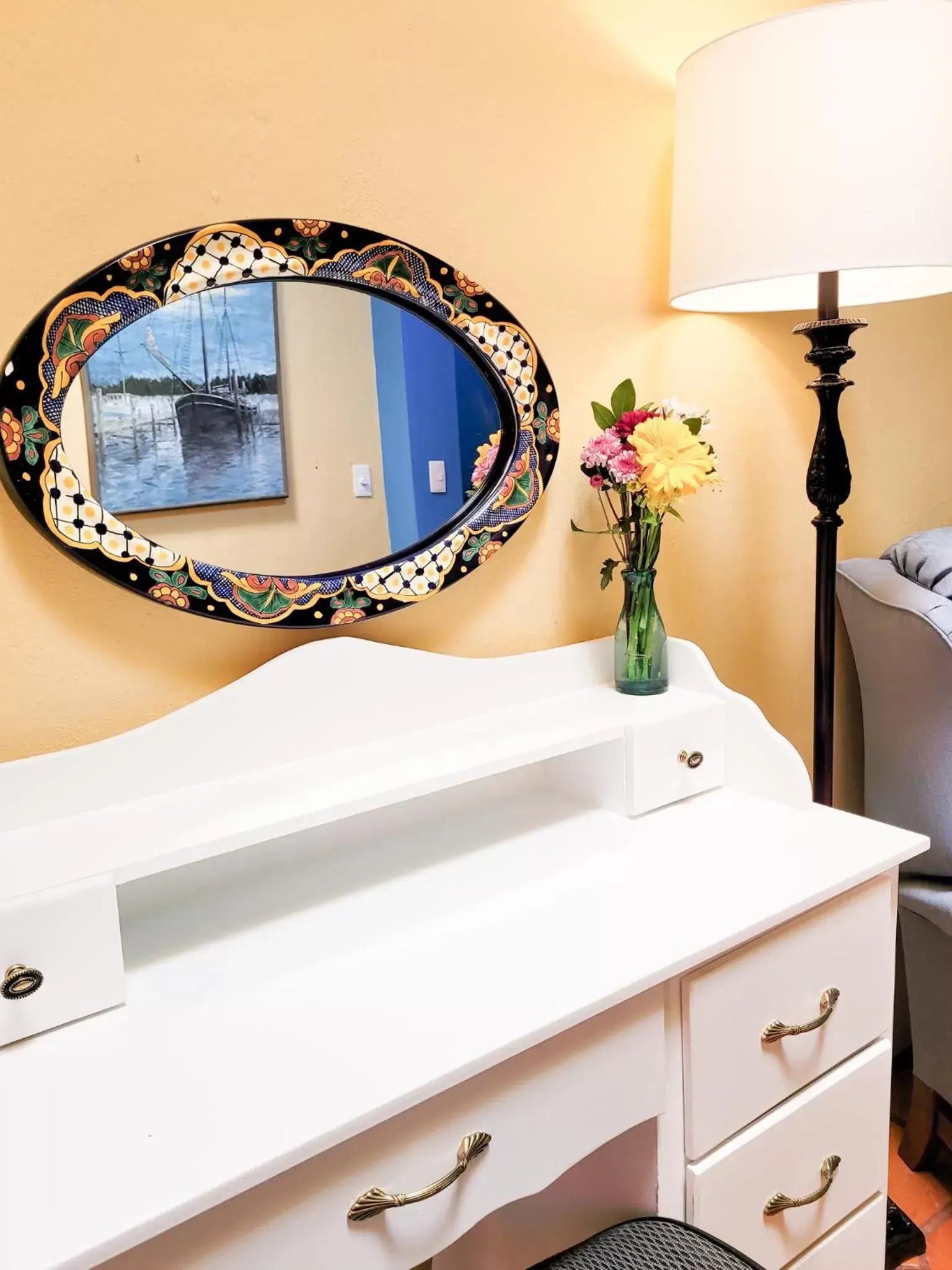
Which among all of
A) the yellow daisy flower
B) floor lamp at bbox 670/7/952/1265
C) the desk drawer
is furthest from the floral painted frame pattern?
the desk drawer

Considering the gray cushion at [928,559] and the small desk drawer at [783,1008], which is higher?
the gray cushion at [928,559]

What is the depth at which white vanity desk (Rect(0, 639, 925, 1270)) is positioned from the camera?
0.71 meters

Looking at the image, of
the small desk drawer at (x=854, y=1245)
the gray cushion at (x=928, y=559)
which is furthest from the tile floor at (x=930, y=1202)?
the gray cushion at (x=928, y=559)

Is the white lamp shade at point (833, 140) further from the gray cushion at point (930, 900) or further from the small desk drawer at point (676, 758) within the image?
the gray cushion at point (930, 900)

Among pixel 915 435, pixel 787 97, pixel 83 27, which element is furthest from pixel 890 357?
pixel 83 27

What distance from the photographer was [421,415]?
3.83 ft

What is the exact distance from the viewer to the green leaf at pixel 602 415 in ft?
4.28

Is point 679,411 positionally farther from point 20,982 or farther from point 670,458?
point 20,982

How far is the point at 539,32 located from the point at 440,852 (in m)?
1.05

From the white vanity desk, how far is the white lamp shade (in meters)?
0.55

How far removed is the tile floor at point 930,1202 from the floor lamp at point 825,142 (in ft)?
4.63

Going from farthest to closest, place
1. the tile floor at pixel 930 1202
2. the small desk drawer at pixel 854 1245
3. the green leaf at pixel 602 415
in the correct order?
1. the tile floor at pixel 930 1202
2. the green leaf at pixel 602 415
3. the small desk drawer at pixel 854 1245

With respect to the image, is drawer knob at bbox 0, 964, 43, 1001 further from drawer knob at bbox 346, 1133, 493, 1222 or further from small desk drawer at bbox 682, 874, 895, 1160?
small desk drawer at bbox 682, 874, 895, 1160

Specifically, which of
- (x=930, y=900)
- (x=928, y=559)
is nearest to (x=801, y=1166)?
(x=930, y=900)
